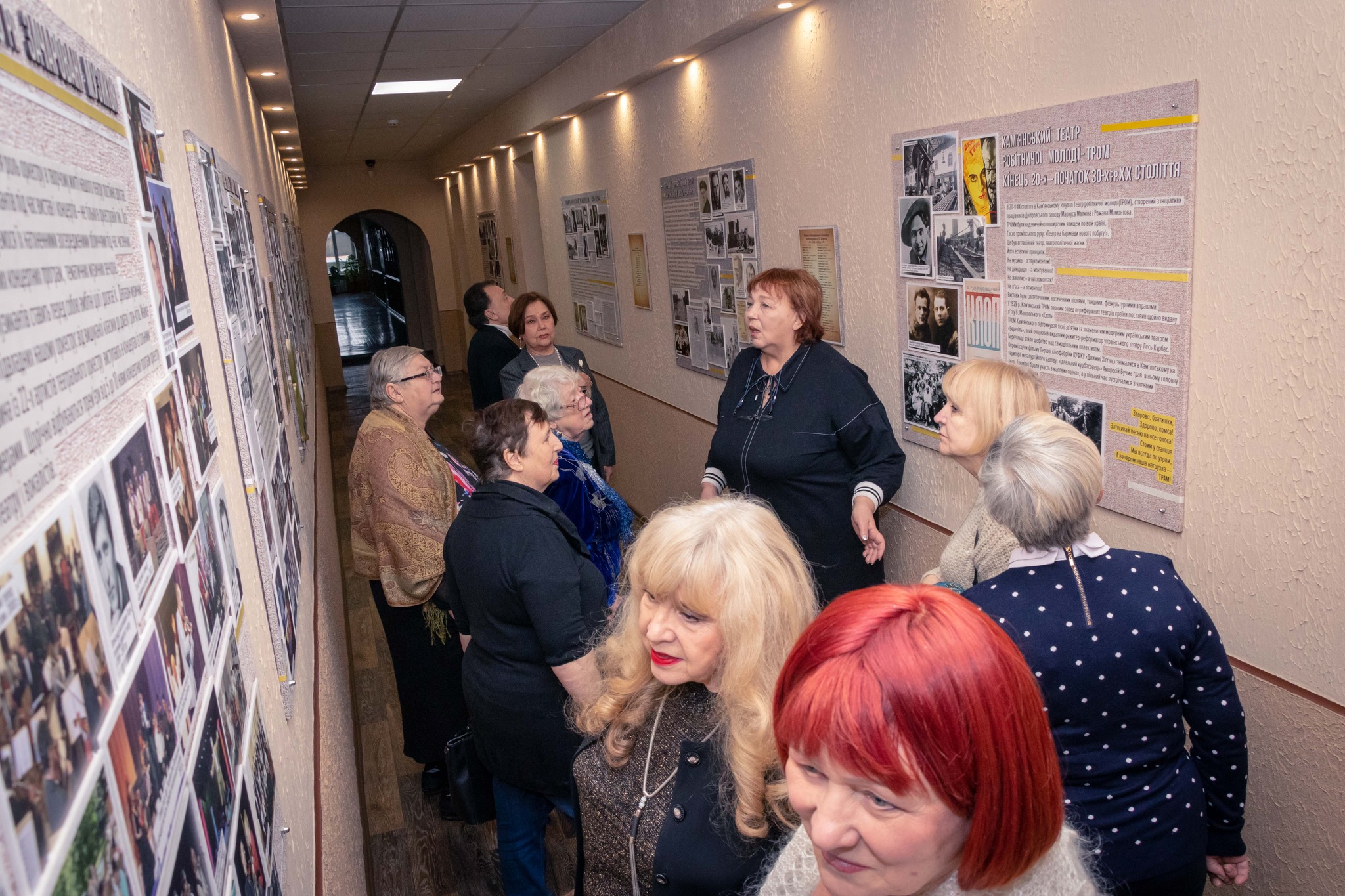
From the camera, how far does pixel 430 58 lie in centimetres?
678

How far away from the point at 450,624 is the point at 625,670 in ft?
6.63

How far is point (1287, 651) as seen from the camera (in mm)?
2352

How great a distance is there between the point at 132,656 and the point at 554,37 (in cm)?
630

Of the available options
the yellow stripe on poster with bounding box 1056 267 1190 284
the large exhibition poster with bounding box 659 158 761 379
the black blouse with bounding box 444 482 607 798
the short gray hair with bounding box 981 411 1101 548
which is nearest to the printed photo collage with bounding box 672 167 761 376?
the large exhibition poster with bounding box 659 158 761 379

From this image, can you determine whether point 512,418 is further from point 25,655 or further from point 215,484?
point 25,655

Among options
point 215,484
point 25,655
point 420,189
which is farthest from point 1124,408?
point 420,189

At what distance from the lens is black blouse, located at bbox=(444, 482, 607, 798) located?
246 cm

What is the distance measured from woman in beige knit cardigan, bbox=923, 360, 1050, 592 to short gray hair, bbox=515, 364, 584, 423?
4.77 feet

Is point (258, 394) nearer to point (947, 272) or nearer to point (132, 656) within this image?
point (132, 656)

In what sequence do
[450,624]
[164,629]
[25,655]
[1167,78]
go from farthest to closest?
[450,624] → [1167,78] → [164,629] → [25,655]

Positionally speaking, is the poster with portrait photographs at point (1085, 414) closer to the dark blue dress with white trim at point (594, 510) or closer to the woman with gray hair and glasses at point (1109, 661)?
the woman with gray hair and glasses at point (1109, 661)

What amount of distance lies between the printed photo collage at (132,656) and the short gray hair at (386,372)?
2170 millimetres

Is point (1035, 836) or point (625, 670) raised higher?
point (1035, 836)

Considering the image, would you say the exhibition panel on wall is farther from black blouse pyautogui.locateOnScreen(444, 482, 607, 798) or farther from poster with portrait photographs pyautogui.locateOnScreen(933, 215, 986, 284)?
poster with portrait photographs pyautogui.locateOnScreen(933, 215, 986, 284)
